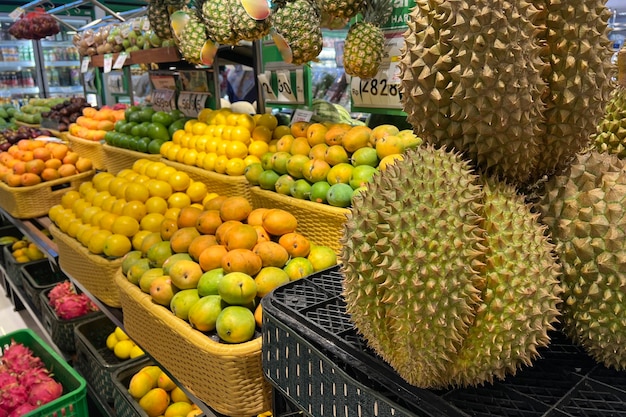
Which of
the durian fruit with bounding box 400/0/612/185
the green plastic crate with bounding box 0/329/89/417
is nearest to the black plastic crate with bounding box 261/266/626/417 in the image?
the durian fruit with bounding box 400/0/612/185

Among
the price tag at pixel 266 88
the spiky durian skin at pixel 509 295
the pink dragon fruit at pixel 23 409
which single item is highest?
the price tag at pixel 266 88

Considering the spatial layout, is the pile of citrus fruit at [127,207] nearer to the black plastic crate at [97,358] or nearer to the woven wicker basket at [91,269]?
the woven wicker basket at [91,269]

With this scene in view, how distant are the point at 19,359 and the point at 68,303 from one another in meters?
0.69

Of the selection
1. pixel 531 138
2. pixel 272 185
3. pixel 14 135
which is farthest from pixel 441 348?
pixel 14 135

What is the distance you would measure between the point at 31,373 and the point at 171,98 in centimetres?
200

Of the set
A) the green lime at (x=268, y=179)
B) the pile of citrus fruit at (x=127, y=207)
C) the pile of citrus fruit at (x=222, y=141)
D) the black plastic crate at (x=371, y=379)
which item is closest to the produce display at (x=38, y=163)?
the pile of citrus fruit at (x=127, y=207)

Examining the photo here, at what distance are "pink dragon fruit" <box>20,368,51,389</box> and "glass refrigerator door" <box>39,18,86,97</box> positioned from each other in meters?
6.14

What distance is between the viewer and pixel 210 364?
4.21ft

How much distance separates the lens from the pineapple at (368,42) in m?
1.82

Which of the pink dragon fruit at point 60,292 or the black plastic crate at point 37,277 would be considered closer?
the pink dragon fruit at point 60,292

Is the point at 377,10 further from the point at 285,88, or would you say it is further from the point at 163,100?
the point at 163,100

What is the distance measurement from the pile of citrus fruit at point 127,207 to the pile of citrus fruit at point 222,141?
13 centimetres

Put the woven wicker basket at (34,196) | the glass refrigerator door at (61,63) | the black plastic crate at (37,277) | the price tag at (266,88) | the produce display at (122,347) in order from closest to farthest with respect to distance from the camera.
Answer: the produce display at (122,347) → the price tag at (266,88) → the black plastic crate at (37,277) → the woven wicker basket at (34,196) → the glass refrigerator door at (61,63)

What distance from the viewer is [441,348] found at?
589mm
